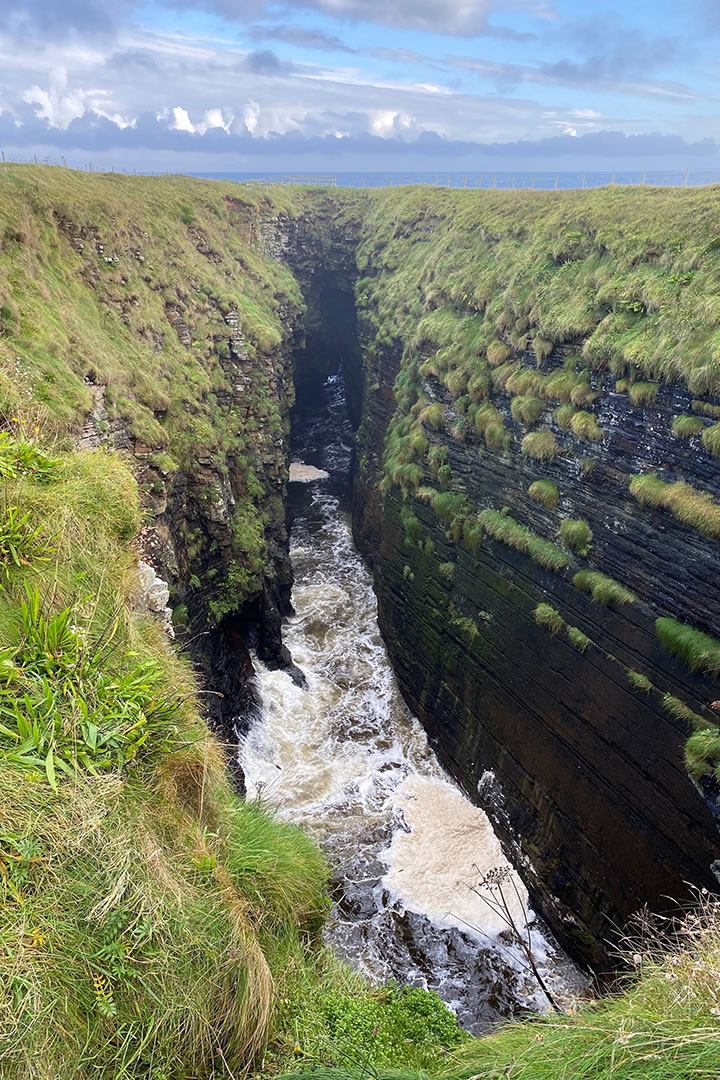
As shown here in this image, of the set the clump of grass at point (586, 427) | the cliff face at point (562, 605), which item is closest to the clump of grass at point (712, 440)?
the cliff face at point (562, 605)

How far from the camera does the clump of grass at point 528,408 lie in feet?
53.3

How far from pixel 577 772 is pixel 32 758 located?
1235 cm

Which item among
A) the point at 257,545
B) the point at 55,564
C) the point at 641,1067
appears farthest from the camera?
the point at 257,545

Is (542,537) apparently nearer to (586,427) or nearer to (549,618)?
(549,618)

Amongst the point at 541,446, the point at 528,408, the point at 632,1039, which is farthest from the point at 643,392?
the point at 632,1039

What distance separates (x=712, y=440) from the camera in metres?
11.6

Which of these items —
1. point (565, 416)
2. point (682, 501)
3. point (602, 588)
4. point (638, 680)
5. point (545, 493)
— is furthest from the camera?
point (545, 493)

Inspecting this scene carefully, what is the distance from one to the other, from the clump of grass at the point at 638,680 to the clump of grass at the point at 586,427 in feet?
16.8

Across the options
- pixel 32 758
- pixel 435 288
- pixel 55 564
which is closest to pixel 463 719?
pixel 55 564

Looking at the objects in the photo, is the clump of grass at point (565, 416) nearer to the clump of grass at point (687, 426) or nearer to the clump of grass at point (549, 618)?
the clump of grass at point (687, 426)

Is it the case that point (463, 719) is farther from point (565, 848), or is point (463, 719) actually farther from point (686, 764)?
point (686, 764)

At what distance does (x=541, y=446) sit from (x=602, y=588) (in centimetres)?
409

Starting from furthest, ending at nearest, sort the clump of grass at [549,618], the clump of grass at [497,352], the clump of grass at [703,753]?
the clump of grass at [497,352] < the clump of grass at [549,618] < the clump of grass at [703,753]

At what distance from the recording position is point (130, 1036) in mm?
4129
